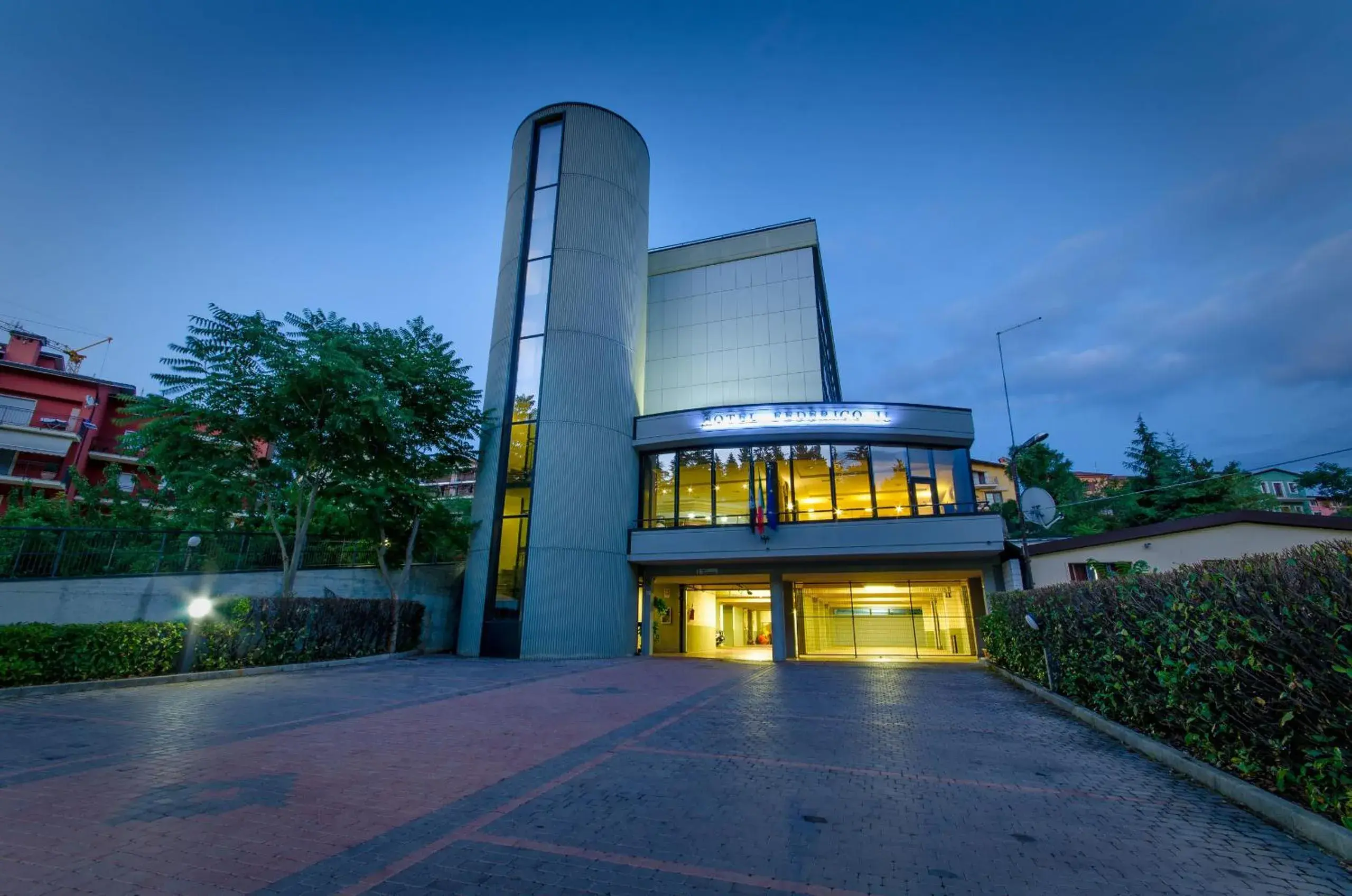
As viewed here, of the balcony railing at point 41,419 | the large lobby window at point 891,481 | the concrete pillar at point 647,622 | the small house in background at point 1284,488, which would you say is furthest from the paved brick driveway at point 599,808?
the small house in background at point 1284,488

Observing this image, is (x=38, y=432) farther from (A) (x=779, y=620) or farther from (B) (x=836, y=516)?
(B) (x=836, y=516)

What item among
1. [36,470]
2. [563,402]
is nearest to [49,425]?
[36,470]

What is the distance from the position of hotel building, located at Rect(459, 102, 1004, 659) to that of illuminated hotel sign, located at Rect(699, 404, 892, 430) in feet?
0.20

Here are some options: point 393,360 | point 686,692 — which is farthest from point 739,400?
point 686,692

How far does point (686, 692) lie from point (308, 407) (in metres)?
12.5

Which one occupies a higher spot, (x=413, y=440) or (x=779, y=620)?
(x=413, y=440)

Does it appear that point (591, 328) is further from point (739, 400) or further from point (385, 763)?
point (385, 763)

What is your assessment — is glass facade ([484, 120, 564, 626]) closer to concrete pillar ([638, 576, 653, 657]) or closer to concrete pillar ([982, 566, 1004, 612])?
concrete pillar ([638, 576, 653, 657])

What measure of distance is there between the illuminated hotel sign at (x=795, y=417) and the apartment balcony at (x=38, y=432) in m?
36.8

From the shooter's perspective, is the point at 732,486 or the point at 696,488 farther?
the point at 696,488

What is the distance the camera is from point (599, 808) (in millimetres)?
4566

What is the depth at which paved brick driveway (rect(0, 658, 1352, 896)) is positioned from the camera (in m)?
3.37

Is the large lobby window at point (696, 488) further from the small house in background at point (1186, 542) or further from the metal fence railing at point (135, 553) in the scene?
the metal fence railing at point (135, 553)

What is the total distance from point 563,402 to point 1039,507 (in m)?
14.8
